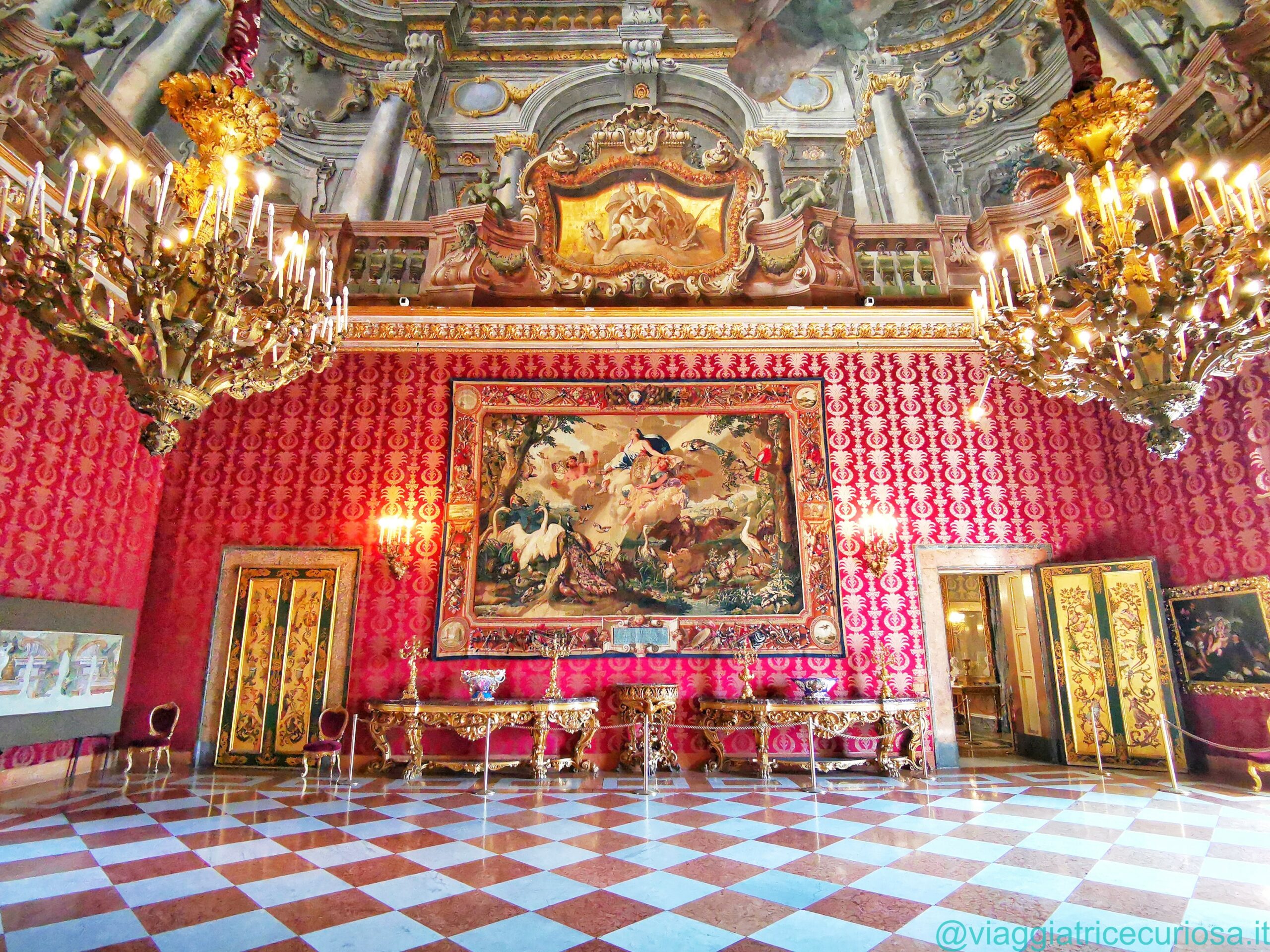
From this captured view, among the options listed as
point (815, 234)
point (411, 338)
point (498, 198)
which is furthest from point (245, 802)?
point (815, 234)

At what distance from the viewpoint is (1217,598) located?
7.70 m

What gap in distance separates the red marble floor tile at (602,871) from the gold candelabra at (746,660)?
421cm

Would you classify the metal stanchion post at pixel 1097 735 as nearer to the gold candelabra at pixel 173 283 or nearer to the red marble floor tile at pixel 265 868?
the red marble floor tile at pixel 265 868

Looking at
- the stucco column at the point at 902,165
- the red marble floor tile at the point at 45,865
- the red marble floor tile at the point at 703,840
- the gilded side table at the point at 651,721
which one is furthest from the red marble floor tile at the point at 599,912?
the stucco column at the point at 902,165

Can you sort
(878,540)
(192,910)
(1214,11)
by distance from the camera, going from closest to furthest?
(192,910)
(1214,11)
(878,540)

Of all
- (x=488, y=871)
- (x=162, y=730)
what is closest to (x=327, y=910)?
(x=488, y=871)

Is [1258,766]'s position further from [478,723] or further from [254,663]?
[254,663]

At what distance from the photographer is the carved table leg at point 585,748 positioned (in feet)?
26.8

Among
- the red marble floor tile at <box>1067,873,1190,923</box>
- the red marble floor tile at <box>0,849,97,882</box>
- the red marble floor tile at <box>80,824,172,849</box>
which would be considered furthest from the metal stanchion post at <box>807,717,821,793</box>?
the red marble floor tile at <box>0,849,97,882</box>

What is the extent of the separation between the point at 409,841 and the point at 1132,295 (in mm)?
6667

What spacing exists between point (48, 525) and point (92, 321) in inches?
194

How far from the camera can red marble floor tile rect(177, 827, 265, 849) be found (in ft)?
15.9

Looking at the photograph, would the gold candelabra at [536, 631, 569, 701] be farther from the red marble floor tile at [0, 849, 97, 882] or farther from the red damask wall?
the red marble floor tile at [0, 849, 97, 882]

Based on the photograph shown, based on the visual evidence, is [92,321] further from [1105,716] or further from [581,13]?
[1105,716]
